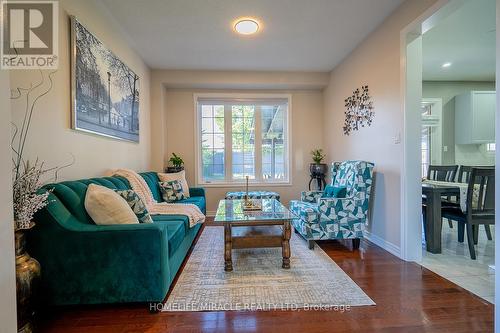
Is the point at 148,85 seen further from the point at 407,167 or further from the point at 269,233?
the point at 407,167

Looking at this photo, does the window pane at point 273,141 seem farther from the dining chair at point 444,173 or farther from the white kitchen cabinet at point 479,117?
the white kitchen cabinet at point 479,117

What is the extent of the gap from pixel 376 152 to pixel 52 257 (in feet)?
10.8

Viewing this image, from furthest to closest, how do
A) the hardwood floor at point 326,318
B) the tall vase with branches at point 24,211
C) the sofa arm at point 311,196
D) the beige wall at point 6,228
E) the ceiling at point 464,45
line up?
the sofa arm at point 311,196
the ceiling at point 464,45
the hardwood floor at point 326,318
the tall vase with branches at point 24,211
the beige wall at point 6,228

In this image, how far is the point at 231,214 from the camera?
248 centimetres

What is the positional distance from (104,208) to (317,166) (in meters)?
3.68

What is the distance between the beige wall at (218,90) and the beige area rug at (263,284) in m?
2.28

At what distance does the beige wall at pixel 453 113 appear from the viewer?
509cm

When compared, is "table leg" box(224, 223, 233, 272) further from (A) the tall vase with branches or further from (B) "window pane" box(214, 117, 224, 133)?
(B) "window pane" box(214, 117, 224, 133)

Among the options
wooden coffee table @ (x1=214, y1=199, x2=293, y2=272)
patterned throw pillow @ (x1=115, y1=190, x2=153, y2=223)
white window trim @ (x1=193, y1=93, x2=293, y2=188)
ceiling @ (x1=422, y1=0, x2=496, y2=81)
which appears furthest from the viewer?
white window trim @ (x1=193, y1=93, x2=293, y2=188)

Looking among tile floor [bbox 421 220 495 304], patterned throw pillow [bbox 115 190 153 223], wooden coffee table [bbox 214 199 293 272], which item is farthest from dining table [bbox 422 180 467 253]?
patterned throw pillow [bbox 115 190 153 223]

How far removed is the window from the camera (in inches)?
192

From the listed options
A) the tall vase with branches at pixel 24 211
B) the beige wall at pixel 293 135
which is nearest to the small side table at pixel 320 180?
the beige wall at pixel 293 135

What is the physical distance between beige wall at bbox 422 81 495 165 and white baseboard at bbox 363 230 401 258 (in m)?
3.42

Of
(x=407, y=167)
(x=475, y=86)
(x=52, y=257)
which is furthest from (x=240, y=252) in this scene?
(x=475, y=86)
